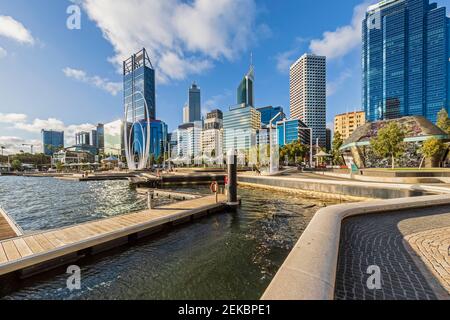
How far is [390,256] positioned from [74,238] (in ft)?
35.0

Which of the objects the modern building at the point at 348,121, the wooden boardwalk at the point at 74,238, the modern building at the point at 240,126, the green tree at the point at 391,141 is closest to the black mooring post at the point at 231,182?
the wooden boardwalk at the point at 74,238

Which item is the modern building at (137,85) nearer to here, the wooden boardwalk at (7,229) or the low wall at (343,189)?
the low wall at (343,189)

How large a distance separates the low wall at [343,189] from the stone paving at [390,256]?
9724 millimetres

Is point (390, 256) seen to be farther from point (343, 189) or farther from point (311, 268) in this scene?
point (343, 189)

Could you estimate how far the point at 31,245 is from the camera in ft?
24.6

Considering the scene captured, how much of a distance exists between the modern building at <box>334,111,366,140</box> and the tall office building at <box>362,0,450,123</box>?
496 centimetres

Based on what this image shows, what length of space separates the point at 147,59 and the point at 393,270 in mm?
194943

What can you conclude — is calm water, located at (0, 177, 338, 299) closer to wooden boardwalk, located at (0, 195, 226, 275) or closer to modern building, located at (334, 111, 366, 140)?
wooden boardwalk, located at (0, 195, 226, 275)

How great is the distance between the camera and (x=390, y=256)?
5207 millimetres

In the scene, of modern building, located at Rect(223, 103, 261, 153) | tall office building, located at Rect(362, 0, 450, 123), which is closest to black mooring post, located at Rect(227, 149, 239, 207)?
tall office building, located at Rect(362, 0, 450, 123)

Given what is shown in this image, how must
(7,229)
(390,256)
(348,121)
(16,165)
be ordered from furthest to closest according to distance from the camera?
(348,121) < (16,165) < (7,229) < (390,256)

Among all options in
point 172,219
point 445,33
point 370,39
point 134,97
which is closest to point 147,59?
point 134,97

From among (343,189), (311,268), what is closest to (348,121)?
(343,189)
